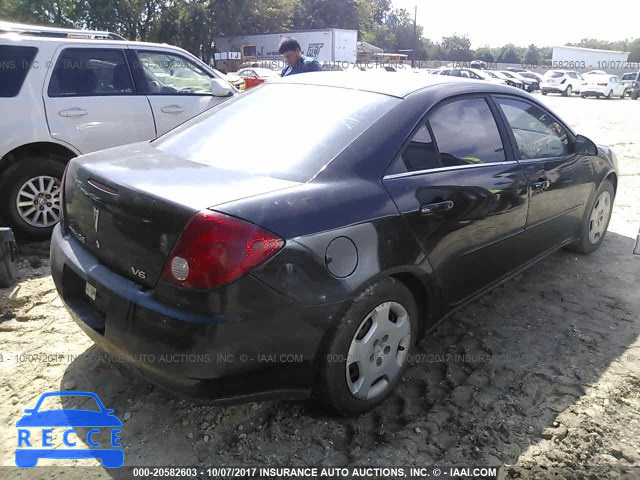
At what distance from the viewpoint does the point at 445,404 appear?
8.93 feet

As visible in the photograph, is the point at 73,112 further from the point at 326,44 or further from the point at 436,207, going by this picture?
the point at 326,44

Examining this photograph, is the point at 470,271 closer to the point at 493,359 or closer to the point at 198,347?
the point at 493,359

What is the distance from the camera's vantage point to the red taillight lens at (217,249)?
1999 mm

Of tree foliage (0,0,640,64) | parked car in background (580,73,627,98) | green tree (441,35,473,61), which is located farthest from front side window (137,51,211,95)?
green tree (441,35,473,61)

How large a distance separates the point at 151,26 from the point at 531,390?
4381 centimetres

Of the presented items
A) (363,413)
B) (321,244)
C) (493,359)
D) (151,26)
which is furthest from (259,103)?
(151,26)

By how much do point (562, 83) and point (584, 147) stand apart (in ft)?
105

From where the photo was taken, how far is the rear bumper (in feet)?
6.65

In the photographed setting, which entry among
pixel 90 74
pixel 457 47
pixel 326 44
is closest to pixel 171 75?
pixel 90 74

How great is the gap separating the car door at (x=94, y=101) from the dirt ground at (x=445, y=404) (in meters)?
1.74

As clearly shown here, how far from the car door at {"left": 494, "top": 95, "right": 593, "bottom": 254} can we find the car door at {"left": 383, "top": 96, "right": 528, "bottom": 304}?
6.9 inches

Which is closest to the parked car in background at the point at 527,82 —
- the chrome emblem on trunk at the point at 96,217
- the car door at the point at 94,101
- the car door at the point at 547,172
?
the car door at the point at 547,172

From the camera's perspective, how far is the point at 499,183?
124 inches

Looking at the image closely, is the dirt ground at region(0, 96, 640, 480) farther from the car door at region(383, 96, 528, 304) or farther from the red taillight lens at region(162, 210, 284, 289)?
the red taillight lens at region(162, 210, 284, 289)
